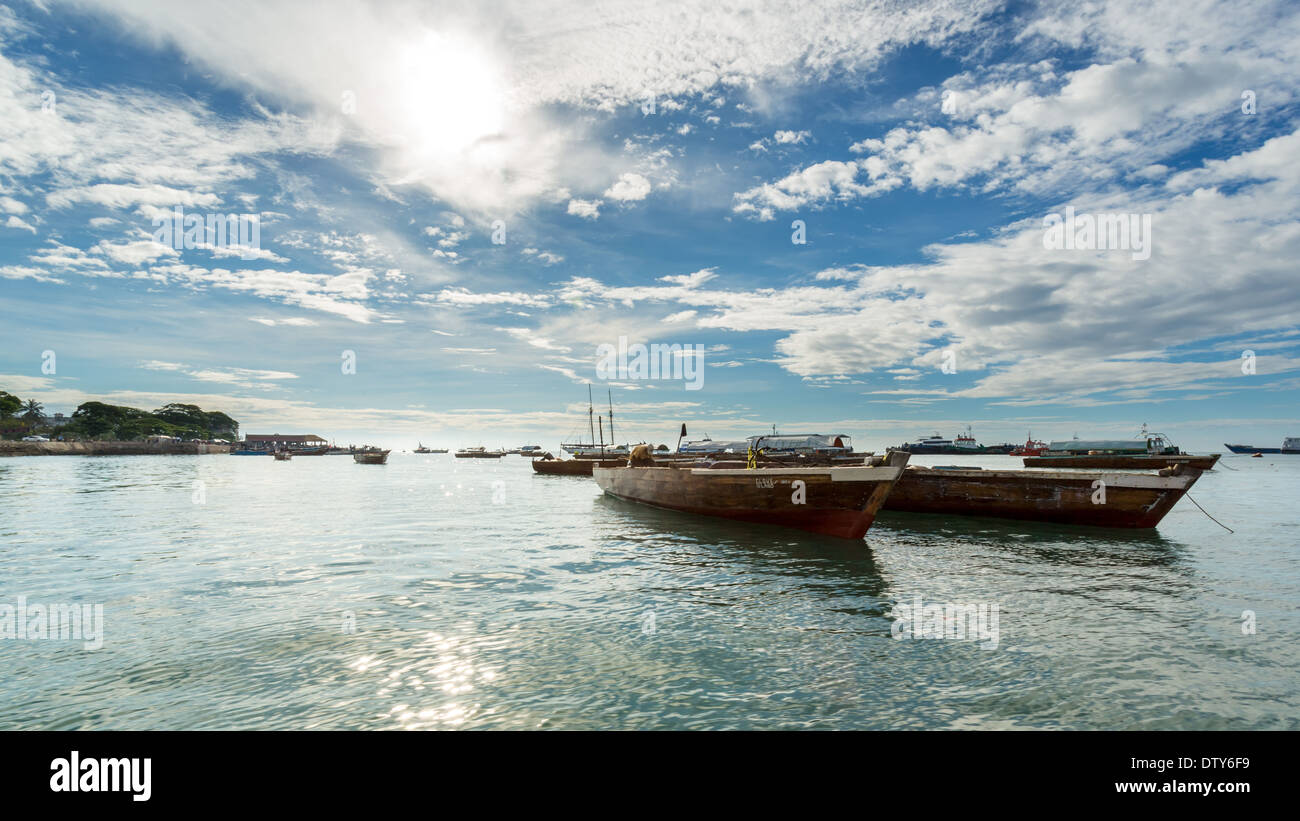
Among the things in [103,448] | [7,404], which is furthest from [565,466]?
[7,404]

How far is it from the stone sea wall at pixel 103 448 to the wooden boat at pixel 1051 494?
17820 cm

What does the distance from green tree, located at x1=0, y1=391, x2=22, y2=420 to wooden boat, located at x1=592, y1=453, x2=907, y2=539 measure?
198625mm

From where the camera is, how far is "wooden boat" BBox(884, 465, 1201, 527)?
22.0 metres

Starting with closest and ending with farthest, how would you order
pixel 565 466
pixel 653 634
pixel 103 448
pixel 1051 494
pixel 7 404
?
pixel 653 634
pixel 1051 494
pixel 565 466
pixel 7 404
pixel 103 448

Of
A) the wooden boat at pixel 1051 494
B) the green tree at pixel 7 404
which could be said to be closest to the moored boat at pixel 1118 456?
the wooden boat at pixel 1051 494

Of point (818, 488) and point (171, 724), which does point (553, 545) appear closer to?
point (818, 488)

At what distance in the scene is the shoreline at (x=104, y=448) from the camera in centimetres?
12694

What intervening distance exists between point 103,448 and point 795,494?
19449 centimetres

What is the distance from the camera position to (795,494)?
66.2 ft

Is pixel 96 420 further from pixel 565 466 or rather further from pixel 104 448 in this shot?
pixel 565 466

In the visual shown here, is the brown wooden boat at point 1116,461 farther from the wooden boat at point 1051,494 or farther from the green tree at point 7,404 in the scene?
the green tree at point 7,404

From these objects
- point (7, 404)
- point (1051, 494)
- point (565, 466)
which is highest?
point (7, 404)

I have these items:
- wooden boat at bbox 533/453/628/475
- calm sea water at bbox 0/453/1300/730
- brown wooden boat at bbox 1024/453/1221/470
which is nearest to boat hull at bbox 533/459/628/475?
wooden boat at bbox 533/453/628/475
